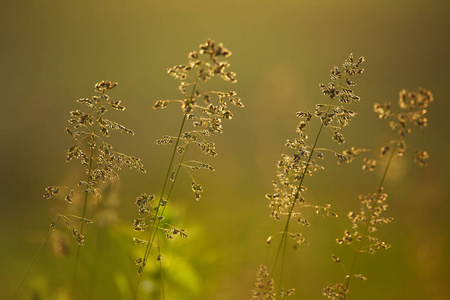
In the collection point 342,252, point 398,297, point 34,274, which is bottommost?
point 34,274

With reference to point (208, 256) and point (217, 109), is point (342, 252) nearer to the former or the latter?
point (208, 256)

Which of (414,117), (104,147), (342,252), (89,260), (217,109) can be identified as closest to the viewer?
(414,117)

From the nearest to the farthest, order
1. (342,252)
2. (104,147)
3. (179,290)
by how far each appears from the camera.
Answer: (104,147) → (179,290) → (342,252)

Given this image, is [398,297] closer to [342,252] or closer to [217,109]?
[342,252]

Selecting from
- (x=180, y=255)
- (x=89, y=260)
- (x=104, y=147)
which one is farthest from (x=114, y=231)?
(x=104, y=147)

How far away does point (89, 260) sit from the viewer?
2121mm

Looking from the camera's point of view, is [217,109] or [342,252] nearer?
[217,109]

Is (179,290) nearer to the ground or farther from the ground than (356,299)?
nearer to the ground

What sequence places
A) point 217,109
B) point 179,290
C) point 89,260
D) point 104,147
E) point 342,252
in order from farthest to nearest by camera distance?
point 342,252
point 89,260
point 179,290
point 104,147
point 217,109

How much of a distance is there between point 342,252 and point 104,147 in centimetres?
148

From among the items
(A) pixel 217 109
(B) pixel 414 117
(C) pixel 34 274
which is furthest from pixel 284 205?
(C) pixel 34 274

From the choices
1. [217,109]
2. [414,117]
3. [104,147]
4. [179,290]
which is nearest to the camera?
[414,117]

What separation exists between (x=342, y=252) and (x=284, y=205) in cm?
96

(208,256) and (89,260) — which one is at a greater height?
(208,256)
